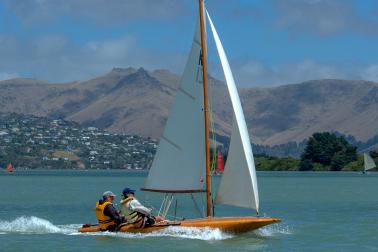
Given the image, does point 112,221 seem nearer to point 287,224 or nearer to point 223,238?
point 223,238

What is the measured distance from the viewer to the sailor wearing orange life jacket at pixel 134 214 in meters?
39.4

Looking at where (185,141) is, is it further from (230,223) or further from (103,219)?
(103,219)

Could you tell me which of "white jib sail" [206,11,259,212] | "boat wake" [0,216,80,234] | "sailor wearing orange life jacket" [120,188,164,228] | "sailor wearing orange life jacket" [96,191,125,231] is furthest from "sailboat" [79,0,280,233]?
"boat wake" [0,216,80,234]

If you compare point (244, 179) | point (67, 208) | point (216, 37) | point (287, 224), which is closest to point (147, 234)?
point (244, 179)

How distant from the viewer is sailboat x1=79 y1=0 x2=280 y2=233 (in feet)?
127

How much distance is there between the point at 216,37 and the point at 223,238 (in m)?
8.10

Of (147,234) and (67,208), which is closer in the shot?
(147,234)

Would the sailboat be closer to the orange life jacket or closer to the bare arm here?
the orange life jacket

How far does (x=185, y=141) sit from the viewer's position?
3988 centimetres

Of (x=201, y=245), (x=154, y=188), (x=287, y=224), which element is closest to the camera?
(x=201, y=245)

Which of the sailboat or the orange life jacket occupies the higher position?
the sailboat

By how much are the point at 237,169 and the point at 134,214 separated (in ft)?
15.3

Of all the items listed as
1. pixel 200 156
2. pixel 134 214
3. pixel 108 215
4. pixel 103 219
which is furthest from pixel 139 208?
pixel 200 156

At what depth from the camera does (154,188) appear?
40625 millimetres
